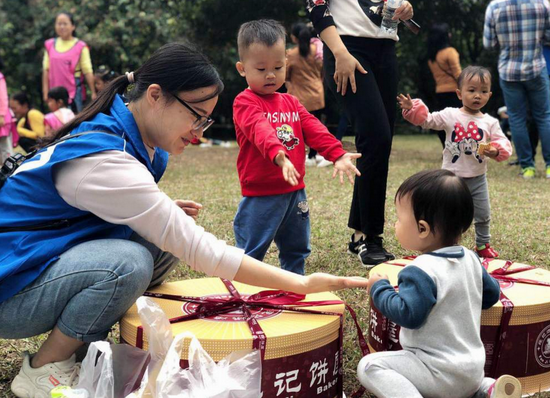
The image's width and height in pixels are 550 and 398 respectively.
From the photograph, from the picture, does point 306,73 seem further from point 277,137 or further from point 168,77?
point 168,77

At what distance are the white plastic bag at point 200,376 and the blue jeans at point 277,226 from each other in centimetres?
98

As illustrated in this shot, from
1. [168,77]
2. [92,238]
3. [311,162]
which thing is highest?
[168,77]

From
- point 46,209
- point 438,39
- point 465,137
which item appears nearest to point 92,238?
point 46,209

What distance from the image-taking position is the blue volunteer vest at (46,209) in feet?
5.97

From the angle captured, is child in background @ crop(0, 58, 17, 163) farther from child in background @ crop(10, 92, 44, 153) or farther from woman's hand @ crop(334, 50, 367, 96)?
woman's hand @ crop(334, 50, 367, 96)

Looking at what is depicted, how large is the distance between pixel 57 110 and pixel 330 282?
6509 millimetres

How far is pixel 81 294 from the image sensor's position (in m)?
1.82

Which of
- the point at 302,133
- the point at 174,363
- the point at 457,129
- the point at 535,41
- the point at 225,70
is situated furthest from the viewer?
the point at 225,70

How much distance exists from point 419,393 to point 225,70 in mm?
10947

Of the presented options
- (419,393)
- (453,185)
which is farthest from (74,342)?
(453,185)

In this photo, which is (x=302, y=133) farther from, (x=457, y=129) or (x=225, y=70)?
(x=225, y=70)

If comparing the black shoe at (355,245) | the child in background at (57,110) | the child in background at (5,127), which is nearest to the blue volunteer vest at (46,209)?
the black shoe at (355,245)

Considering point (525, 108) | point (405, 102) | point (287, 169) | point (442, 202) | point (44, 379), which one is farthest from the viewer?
point (525, 108)

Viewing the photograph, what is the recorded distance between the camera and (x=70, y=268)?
71.7 inches
